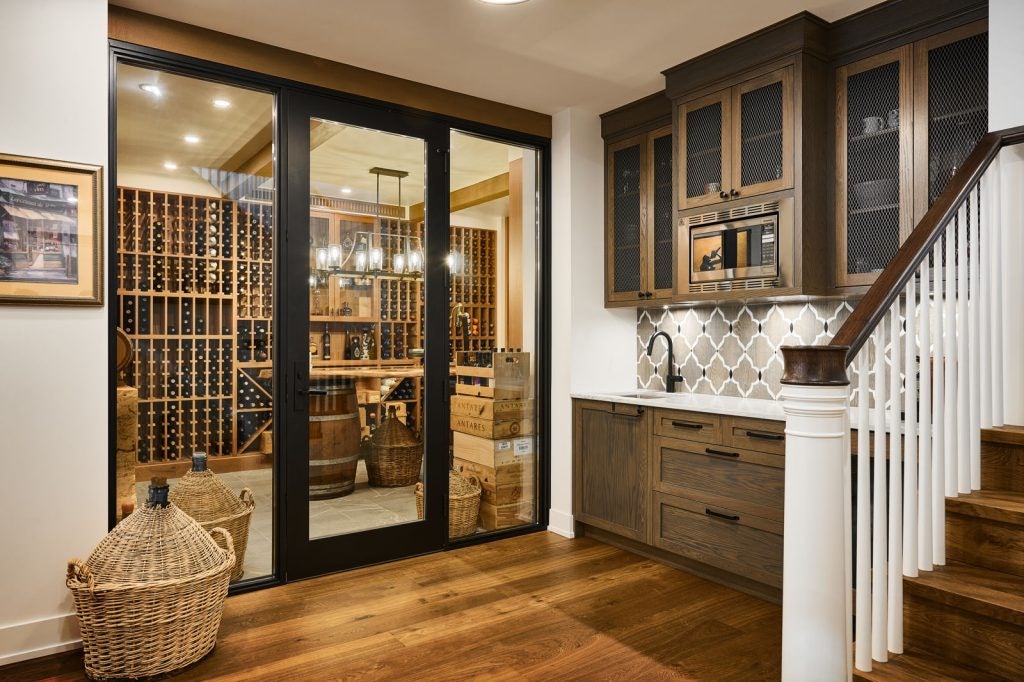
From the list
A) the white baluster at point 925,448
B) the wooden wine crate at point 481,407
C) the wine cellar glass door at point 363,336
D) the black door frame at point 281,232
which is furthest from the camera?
the wooden wine crate at point 481,407

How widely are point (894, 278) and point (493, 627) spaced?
2.09 meters

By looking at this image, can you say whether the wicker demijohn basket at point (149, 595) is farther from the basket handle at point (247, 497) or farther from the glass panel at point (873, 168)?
the glass panel at point (873, 168)

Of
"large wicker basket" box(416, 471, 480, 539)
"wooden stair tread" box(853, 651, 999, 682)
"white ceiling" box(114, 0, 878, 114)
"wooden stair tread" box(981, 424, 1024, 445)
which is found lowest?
"large wicker basket" box(416, 471, 480, 539)

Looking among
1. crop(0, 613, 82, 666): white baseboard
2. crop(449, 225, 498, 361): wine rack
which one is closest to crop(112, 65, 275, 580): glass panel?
crop(0, 613, 82, 666): white baseboard

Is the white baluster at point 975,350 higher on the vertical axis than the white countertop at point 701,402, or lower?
higher

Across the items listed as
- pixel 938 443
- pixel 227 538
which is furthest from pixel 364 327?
pixel 938 443

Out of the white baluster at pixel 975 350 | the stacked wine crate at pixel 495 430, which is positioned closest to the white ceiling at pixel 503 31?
the white baluster at pixel 975 350

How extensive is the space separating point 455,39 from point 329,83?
0.75m

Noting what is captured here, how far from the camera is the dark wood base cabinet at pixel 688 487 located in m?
2.99

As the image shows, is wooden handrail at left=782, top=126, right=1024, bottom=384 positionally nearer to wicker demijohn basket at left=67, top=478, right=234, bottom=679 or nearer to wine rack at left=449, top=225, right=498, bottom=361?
wicker demijohn basket at left=67, top=478, right=234, bottom=679

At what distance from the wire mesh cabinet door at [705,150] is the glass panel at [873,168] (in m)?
0.58

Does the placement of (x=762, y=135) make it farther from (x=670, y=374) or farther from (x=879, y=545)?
(x=879, y=545)

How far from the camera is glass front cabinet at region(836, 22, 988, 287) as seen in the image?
2.66 metres

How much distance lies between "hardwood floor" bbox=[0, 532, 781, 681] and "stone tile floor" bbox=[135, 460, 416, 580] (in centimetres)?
23
